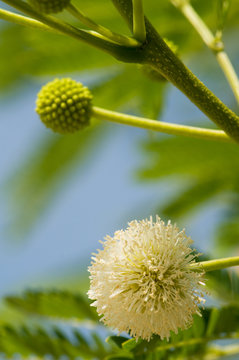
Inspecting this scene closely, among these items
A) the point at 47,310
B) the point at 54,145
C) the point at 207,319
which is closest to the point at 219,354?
the point at 207,319

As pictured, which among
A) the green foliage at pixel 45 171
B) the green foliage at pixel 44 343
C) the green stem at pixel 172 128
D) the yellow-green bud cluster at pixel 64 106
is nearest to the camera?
the green stem at pixel 172 128

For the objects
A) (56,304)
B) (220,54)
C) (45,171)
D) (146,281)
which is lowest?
(146,281)

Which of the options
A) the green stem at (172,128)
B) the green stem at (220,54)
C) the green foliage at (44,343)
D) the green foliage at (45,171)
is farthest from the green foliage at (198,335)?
the green foliage at (45,171)

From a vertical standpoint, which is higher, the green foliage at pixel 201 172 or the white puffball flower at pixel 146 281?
the green foliage at pixel 201 172

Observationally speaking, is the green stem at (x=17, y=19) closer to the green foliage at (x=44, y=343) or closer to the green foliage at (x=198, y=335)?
the green foliage at (x=198, y=335)

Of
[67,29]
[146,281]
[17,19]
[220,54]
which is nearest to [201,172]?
[220,54]

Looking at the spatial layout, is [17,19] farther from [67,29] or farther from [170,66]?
[170,66]
